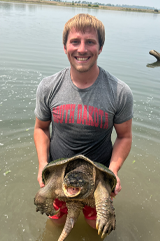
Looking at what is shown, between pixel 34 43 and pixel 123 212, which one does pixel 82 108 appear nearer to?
pixel 123 212

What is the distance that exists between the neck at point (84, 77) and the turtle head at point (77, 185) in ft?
3.29

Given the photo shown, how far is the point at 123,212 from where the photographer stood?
3350 millimetres

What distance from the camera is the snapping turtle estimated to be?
191 cm

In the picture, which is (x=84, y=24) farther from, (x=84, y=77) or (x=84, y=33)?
(x=84, y=77)

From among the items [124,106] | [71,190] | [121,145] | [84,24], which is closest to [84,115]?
[124,106]

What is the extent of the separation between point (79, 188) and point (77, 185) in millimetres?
63

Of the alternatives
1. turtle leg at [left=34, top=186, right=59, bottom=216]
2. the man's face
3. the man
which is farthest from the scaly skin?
the man's face

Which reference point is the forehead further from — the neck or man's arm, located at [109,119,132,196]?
man's arm, located at [109,119,132,196]

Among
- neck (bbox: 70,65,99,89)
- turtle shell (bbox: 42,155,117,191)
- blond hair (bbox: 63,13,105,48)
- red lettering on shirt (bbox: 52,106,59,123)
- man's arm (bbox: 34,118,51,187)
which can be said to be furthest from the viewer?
man's arm (bbox: 34,118,51,187)

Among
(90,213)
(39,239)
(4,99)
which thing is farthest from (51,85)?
(4,99)

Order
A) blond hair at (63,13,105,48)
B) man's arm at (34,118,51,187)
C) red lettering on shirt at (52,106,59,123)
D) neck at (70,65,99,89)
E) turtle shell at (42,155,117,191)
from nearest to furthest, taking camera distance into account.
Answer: turtle shell at (42,155,117,191) → blond hair at (63,13,105,48) → neck at (70,65,99,89) → red lettering on shirt at (52,106,59,123) → man's arm at (34,118,51,187)

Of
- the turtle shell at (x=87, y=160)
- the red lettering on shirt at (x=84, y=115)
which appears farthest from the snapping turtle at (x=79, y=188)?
the red lettering on shirt at (x=84, y=115)

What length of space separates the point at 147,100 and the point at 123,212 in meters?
4.37

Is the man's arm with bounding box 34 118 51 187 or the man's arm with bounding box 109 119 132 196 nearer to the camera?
the man's arm with bounding box 109 119 132 196
